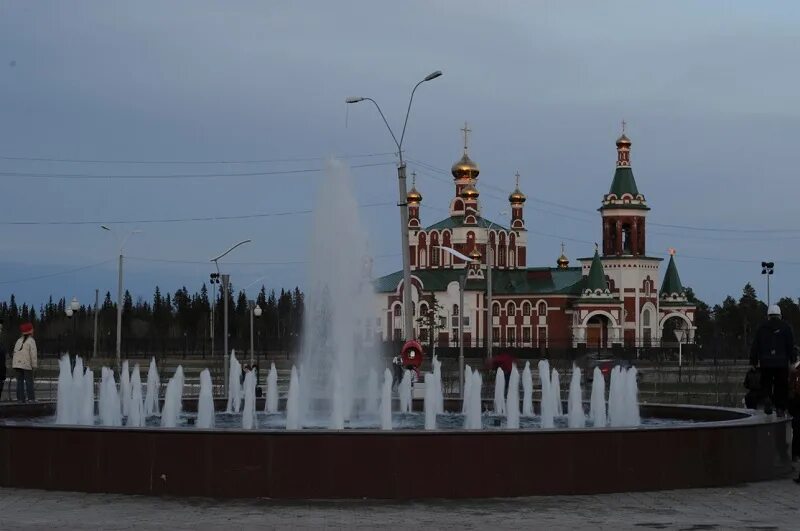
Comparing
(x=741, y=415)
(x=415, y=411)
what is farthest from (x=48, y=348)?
(x=741, y=415)

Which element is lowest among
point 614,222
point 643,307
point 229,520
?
point 229,520

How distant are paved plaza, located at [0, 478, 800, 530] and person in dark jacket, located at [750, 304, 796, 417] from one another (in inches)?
118

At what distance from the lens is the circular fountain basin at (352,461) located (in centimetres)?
1275

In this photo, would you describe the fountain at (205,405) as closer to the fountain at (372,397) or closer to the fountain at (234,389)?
the fountain at (234,389)

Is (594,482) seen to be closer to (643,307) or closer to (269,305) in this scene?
(643,307)

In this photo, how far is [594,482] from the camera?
43.3 feet

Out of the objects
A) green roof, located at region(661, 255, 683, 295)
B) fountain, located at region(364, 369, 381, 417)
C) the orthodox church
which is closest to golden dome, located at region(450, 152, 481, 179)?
the orthodox church

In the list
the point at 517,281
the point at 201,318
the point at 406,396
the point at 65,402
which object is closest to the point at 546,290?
the point at 517,281

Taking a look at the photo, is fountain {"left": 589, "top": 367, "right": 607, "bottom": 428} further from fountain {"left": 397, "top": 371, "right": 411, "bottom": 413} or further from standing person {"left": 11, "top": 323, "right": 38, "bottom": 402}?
standing person {"left": 11, "top": 323, "right": 38, "bottom": 402}

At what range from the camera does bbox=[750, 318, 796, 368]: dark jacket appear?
52.4ft

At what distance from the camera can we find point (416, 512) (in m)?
12.1

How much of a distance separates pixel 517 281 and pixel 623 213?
10.0 metres

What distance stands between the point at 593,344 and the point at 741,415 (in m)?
75.7

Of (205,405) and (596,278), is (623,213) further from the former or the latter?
(205,405)
